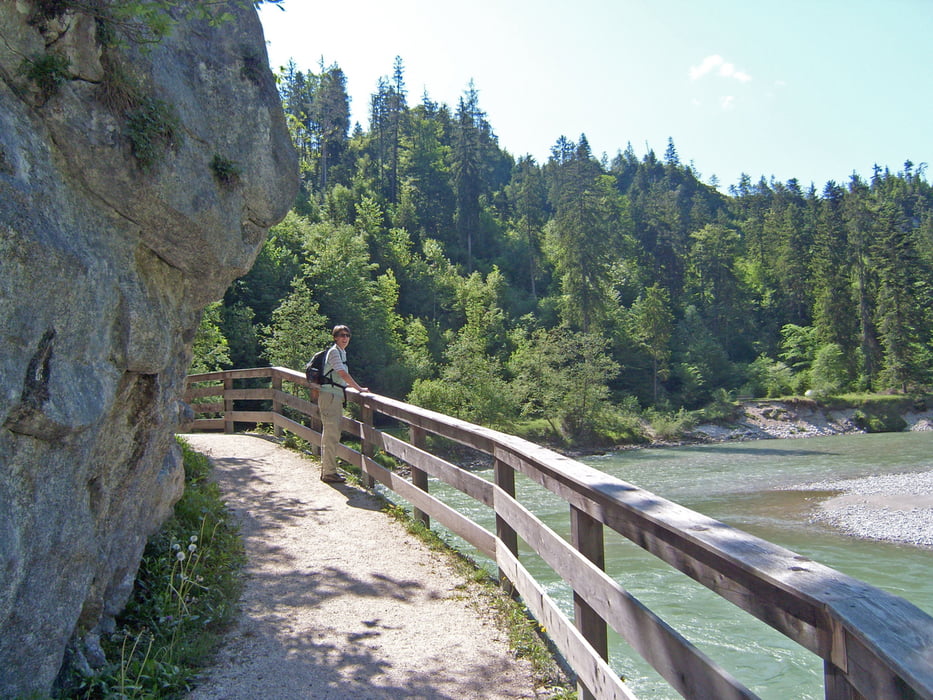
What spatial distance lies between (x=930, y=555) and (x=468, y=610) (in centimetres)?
1328

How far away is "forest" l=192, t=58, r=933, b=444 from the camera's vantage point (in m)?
43.9

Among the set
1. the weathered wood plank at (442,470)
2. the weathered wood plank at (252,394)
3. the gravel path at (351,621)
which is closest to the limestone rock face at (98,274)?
the gravel path at (351,621)

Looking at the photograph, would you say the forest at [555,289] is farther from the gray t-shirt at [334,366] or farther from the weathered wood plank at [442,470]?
the weathered wood plank at [442,470]

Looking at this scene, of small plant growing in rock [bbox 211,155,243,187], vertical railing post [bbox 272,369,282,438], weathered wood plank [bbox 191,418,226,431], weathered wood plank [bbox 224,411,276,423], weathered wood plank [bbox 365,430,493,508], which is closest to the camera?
small plant growing in rock [bbox 211,155,243,187]

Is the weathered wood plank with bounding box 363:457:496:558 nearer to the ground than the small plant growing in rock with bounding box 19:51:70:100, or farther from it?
nearer to the ground

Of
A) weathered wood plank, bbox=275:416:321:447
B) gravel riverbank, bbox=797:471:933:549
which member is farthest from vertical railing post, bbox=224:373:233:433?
gravel riverbank, bbox=797:471:933:549

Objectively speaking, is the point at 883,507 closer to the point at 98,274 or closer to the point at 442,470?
the point at 442,470

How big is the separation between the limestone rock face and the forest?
10244 mm

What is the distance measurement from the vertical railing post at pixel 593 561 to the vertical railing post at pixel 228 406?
34.3ft

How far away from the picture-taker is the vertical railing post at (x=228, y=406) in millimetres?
12930

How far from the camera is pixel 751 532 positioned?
55.1ft

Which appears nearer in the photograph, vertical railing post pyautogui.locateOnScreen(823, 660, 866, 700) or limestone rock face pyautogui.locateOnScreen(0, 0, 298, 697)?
vertical railing post pyautogui.locateOnScreen(823, 660, 866, 700)

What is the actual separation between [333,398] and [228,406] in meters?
5.41

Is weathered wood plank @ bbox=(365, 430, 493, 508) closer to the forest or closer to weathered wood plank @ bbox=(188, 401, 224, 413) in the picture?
weathered wood plank @ bbox=(188, 401, 224, 413)
